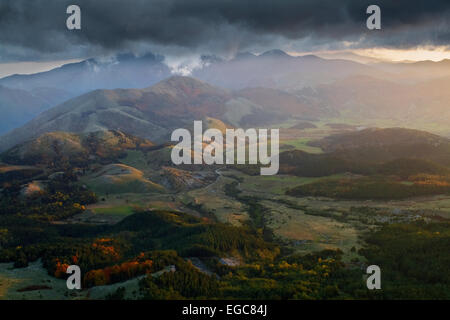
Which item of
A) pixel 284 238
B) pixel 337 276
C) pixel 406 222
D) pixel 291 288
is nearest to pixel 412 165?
pixel 406 222

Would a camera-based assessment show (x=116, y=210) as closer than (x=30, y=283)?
No

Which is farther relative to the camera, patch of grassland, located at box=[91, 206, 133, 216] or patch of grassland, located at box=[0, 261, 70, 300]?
patch of grassland, located at box=[91, 206, 133, 216]

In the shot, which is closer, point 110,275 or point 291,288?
point 291,288

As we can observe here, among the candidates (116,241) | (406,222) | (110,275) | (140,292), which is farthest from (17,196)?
(406,222)

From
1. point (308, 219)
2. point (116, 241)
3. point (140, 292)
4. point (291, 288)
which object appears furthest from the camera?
point (308, 219)

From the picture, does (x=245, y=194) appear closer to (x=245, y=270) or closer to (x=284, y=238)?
(x=284, y=238)

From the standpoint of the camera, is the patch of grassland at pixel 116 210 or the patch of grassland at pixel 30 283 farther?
the patch of grassland at pixel 116 210

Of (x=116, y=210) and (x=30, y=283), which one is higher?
(x=116, y=210)
